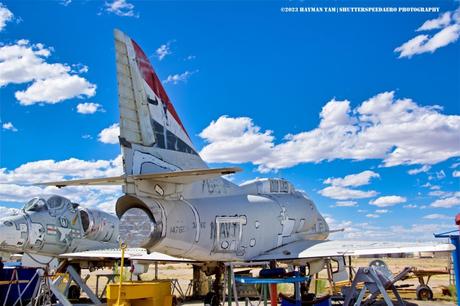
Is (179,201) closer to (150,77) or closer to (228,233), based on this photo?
(228,233)

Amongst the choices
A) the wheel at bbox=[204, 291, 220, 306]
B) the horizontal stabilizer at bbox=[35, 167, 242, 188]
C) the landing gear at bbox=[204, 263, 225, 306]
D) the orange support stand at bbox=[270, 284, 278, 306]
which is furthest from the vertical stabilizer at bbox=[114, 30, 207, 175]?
the wheel at bbox=[204, 291, 220, 306]

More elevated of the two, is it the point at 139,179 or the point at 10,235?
the point at 139,179

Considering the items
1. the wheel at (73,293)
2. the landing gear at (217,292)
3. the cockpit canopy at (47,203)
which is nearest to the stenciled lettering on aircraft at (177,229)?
the landing gear at (217,292)

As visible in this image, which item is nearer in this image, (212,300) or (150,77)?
(150,77)

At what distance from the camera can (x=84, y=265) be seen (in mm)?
15625

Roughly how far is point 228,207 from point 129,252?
3.82m

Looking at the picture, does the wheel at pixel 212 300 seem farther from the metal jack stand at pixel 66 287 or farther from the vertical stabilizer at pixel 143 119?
the vertical stabilizer at pixel 143 119

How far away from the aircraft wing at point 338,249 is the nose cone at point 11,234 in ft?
26.0

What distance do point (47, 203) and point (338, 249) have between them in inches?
390

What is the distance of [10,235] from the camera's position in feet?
45.6

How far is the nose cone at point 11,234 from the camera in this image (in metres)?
13.8

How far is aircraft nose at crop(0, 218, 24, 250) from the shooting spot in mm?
13766

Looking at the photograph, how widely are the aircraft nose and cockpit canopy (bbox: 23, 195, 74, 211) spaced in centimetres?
91

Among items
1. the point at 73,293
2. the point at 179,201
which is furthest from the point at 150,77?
the point at 73,293
